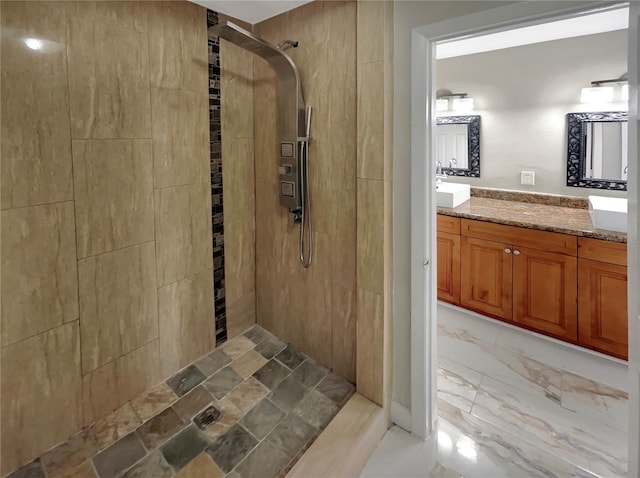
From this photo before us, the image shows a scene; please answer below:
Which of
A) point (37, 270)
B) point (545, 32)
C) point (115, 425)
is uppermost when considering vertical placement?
point (545, 32)

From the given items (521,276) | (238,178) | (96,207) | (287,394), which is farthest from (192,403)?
(521,276)

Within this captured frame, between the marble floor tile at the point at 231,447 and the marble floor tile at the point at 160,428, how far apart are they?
0.74 ft

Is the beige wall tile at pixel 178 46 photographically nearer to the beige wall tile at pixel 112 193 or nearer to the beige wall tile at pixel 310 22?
the beige wall tile at pixel 112 193

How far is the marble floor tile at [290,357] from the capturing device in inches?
87.6

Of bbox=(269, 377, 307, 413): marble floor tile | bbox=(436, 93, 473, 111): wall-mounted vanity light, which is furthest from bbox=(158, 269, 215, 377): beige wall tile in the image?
bbox=(436, 93, 473, 111): wall-mounted vanity light

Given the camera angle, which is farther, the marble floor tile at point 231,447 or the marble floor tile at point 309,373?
the marble floor tile at point 309,373

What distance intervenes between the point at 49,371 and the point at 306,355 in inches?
51.3

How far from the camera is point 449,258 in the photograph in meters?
3.09

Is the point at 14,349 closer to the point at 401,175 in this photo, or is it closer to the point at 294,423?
the point at 294,423

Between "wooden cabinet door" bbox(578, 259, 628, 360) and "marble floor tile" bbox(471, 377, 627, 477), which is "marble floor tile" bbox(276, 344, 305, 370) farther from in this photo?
"wooden cabinet door" bbox(578, 259, 628, 360)

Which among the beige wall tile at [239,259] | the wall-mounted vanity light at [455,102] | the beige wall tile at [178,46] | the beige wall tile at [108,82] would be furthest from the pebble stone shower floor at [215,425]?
the wall-mounted vanity light at [455,102]

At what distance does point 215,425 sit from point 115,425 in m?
0.48

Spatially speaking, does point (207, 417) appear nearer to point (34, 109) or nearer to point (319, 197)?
point (319, 197)

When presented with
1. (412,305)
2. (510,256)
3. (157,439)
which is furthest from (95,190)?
(510,256)
